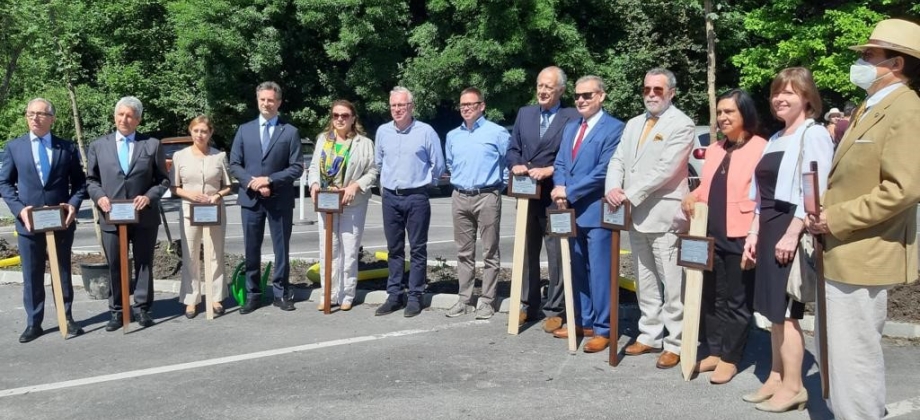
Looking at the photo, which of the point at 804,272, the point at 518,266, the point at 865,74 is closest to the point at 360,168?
the point at 518,266

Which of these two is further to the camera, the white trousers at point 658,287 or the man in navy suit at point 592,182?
the man in navy suit at point 592,182

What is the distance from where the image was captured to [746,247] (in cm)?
527

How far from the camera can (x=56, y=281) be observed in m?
7.11

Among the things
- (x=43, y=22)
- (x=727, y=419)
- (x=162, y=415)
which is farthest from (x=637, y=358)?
(x=43, y=22)

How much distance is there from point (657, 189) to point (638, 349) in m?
1.23

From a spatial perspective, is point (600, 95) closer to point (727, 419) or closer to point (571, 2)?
point (727, 419)

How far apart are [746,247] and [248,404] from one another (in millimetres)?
3285

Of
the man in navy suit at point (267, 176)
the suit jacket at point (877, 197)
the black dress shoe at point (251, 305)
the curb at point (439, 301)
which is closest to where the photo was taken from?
the suit jacket at point (877, 197)

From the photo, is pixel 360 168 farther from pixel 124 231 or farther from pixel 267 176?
pixel 124 231

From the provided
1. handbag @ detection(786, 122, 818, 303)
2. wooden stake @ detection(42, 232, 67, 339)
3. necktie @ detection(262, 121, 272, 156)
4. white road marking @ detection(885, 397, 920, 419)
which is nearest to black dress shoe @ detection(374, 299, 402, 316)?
necktie @ detection(262, 121, 272, 156)

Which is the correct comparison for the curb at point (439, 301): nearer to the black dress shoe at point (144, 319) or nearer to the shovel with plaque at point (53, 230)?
the black dress shoe at point (144, 319)

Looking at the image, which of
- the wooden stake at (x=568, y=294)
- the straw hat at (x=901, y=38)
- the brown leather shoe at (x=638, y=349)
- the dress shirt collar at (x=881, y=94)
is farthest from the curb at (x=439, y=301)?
the straw hat at (x=901, y=38)

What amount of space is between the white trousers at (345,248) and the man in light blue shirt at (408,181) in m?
0.31

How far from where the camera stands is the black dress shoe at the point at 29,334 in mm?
7078
